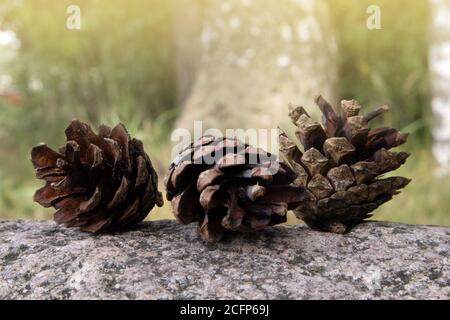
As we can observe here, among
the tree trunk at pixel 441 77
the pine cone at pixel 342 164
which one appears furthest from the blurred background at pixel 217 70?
the pine cone at pixel 342 164

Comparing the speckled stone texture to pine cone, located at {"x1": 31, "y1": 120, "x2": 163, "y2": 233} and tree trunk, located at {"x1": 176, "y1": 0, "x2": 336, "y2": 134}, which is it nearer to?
pine cone, located at {"x1": 31, "y1": 120, "x2": 163, "y2": 233}

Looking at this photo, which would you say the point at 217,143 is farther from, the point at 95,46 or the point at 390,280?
the point at 95,46

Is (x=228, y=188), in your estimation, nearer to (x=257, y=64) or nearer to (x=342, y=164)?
Answer: (x=342, y=164)

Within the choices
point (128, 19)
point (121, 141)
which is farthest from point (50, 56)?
point (121, 141)

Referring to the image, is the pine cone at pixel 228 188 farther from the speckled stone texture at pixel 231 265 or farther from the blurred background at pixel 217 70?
the blurred background at pixel 217 70

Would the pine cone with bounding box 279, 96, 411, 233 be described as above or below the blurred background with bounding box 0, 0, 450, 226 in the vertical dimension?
below

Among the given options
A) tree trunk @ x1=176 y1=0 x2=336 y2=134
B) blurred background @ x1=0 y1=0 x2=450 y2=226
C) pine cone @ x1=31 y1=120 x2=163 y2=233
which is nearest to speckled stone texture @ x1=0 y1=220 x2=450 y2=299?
pine cone @ x1=31 y1=120 x2=163 y2=233
